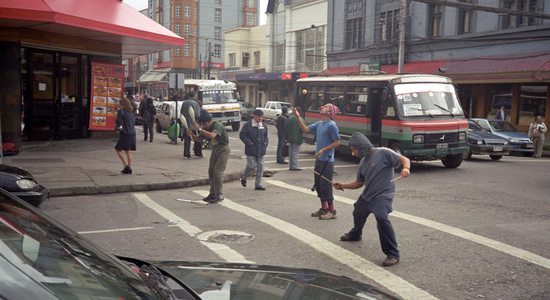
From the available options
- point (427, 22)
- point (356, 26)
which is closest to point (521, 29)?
point (427, 22)

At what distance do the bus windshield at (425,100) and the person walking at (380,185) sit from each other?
896 centimetres

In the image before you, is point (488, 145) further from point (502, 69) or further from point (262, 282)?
point (262, 282)

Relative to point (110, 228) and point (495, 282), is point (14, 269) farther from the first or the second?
point (110, 228)

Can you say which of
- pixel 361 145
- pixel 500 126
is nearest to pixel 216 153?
pixel 361 145

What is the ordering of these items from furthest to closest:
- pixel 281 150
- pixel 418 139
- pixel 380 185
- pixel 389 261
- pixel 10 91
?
pixel 281 150 → pixel 10 91 → pixel 418 139 → pixel 380 185 → pixel 389 261

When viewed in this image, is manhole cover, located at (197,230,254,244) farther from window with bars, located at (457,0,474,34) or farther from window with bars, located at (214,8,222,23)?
window with bars, located at (214,8,222,23)

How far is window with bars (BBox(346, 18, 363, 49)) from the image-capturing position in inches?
1564

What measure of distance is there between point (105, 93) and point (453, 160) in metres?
11.6

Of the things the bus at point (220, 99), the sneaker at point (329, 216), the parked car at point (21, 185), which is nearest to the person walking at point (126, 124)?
the parked car at point (21, 185)

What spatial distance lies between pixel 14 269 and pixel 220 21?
87.3m

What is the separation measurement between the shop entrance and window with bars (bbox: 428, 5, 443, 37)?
73.0 ft

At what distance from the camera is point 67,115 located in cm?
1862

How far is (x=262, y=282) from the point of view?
2912mm

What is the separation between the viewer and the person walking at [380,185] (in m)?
6.50
